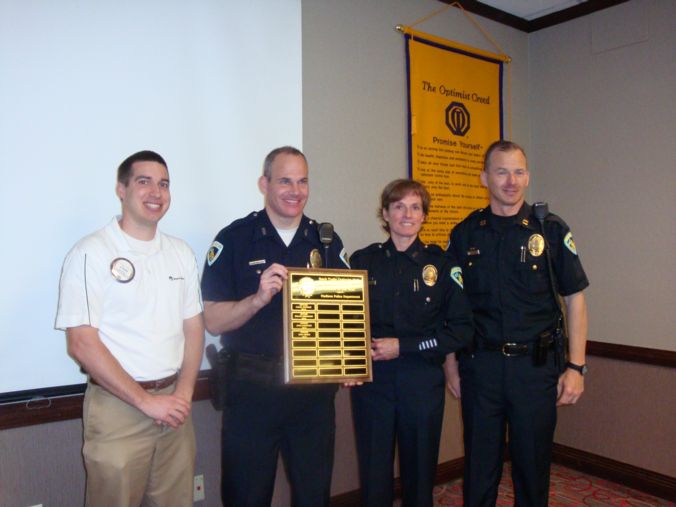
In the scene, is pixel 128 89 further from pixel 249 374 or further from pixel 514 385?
pixel 514 385

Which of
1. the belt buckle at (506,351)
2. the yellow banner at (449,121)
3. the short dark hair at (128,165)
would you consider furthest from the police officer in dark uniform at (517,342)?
the short dark hair at (128,165)

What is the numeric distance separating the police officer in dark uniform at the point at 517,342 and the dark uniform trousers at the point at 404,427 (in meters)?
0.25

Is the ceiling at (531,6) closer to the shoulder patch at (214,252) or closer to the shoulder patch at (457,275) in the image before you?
the shoulder patch at (457,275)

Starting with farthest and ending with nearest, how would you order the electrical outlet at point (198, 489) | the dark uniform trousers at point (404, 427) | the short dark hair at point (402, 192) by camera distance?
the electrical outlet at point (198, 489) < the short dark hair at point (402, 192) < the dark uniform trousers at point (404, 427)

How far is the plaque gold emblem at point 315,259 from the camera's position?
2.33 m

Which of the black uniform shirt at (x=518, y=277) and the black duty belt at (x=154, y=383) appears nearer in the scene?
the black duty belt at (x=154, y=383)

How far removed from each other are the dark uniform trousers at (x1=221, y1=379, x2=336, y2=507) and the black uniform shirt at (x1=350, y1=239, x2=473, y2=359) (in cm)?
48

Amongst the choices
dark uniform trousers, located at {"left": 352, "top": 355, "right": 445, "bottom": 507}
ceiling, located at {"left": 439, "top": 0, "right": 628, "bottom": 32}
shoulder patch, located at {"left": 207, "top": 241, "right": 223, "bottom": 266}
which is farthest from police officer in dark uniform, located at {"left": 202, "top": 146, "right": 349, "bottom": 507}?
ceiling, located at {"left": 439, "top": 0, "right": 628, "bottom": 32}

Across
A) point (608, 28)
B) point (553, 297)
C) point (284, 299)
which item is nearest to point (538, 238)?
point (553, 297)

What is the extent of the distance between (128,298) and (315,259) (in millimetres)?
765

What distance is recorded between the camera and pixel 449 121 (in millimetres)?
3965

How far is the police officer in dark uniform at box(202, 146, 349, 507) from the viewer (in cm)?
217

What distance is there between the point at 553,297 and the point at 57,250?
2254 mm

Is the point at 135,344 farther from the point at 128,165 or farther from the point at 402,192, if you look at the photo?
the point at 402,192
